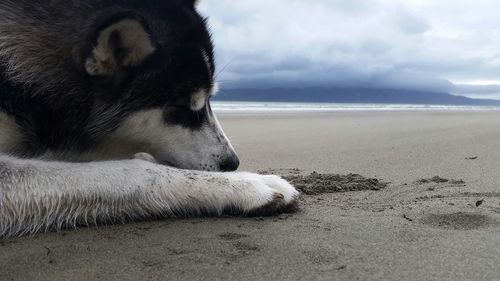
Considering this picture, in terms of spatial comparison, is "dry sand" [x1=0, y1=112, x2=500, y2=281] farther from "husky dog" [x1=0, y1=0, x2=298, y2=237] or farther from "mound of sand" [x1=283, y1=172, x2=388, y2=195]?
"husky dog" [x1=0, y1=0, x2=298, y2=237]

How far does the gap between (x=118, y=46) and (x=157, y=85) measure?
0.36m

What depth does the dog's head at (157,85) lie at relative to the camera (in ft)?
10.6

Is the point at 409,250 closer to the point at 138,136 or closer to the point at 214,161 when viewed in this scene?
the point at 214,161

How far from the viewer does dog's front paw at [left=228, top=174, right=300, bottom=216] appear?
2.93 metres

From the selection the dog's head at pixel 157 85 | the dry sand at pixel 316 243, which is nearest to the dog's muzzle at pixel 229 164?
the dog's head at pixel 157 85

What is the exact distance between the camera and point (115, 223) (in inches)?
113

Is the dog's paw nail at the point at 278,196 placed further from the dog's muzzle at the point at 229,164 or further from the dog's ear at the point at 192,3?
the dog's ear at the point at 192,3

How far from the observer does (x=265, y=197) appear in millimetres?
2975

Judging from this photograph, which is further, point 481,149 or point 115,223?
point 481,149

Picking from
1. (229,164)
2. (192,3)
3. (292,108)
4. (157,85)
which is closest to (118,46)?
(157,85)

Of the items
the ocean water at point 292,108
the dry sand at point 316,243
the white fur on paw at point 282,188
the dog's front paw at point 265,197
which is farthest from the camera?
the ocean water at point 292,108

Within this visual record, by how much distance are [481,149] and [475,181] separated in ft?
8.52

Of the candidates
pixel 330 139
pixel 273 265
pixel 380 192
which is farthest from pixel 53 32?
pixel 330 139

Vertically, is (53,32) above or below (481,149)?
above
